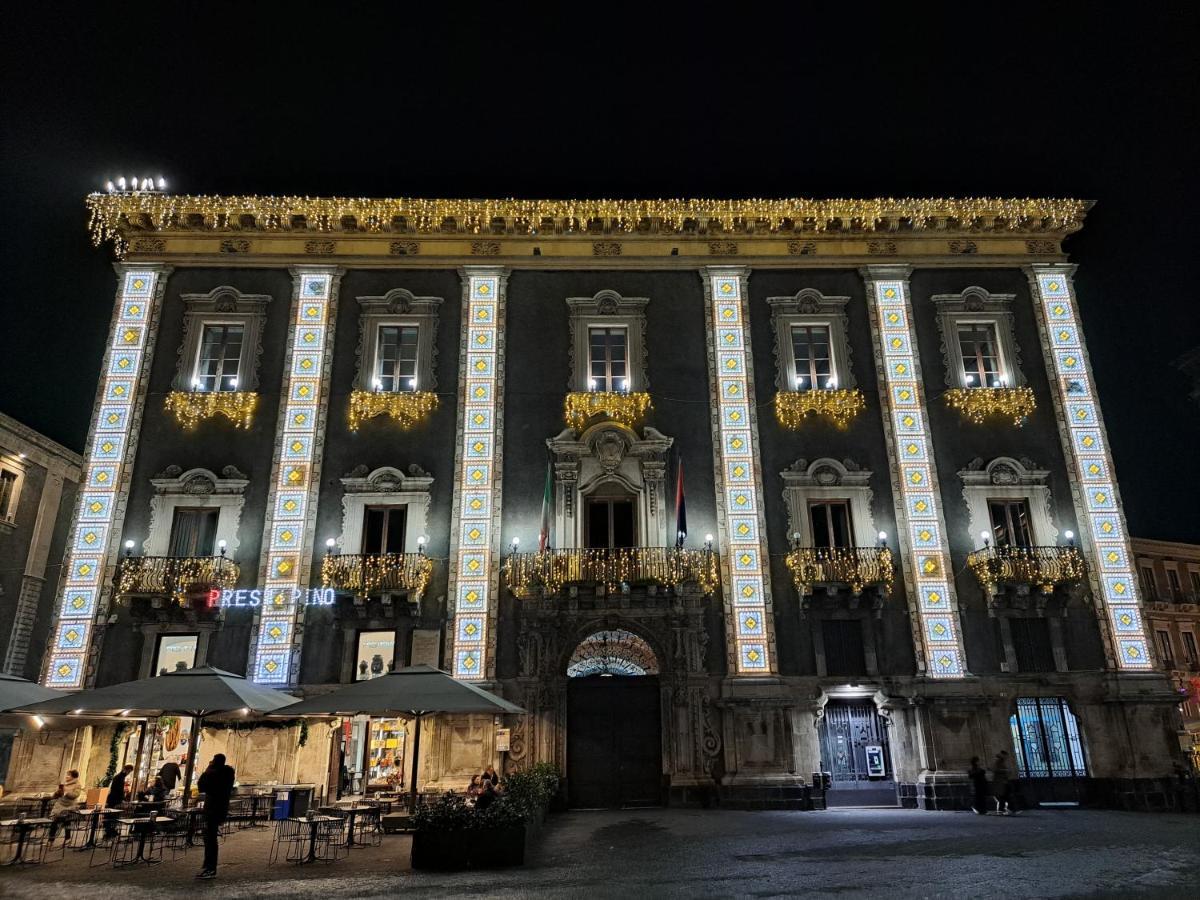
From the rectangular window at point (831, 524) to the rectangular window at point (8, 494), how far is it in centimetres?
3158

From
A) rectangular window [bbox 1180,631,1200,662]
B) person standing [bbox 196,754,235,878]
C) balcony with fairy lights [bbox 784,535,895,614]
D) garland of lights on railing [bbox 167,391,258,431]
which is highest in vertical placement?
garland of lights on railing [bbox 167,391,258,431]

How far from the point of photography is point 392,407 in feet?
82.2

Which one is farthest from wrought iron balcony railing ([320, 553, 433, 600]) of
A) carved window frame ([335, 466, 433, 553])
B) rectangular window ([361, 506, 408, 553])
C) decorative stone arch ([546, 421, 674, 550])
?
decorative stone arch ([546, 421, 674, 550])

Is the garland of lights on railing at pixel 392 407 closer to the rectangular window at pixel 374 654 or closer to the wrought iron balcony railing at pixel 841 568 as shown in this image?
the rectangular window at pixel 374 654

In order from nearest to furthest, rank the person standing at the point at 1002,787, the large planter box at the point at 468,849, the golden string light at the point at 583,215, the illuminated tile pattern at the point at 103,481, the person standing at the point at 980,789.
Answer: the large planter box at the point at 468,849 < the person standing at the point at 980,789 < the person standing at the point at 1002,787 < the illuminated tile pattern at the point at 103,481 < the golden string light at the point at 583,215

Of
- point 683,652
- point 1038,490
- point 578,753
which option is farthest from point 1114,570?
point 578,753

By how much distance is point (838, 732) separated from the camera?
24109mm

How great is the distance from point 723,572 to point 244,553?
13550mm

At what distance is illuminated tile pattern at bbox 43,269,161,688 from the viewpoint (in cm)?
2217

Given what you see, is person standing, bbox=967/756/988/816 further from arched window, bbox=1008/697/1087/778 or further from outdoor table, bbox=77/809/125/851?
outdoor table, bbox=77/809/125/851

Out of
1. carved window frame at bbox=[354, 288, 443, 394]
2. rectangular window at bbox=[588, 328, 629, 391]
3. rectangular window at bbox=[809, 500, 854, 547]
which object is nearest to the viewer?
rectangular window at bbox=[809, 500, 854, 547]

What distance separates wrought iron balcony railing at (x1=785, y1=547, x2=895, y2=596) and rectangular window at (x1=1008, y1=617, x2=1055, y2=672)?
3.75 metres

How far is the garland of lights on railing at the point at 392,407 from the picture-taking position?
25031 mm

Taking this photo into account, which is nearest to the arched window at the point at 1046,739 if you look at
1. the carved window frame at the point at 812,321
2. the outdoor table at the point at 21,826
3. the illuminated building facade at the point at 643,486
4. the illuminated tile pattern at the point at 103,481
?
the illuminated building facade at the point at 643,486
